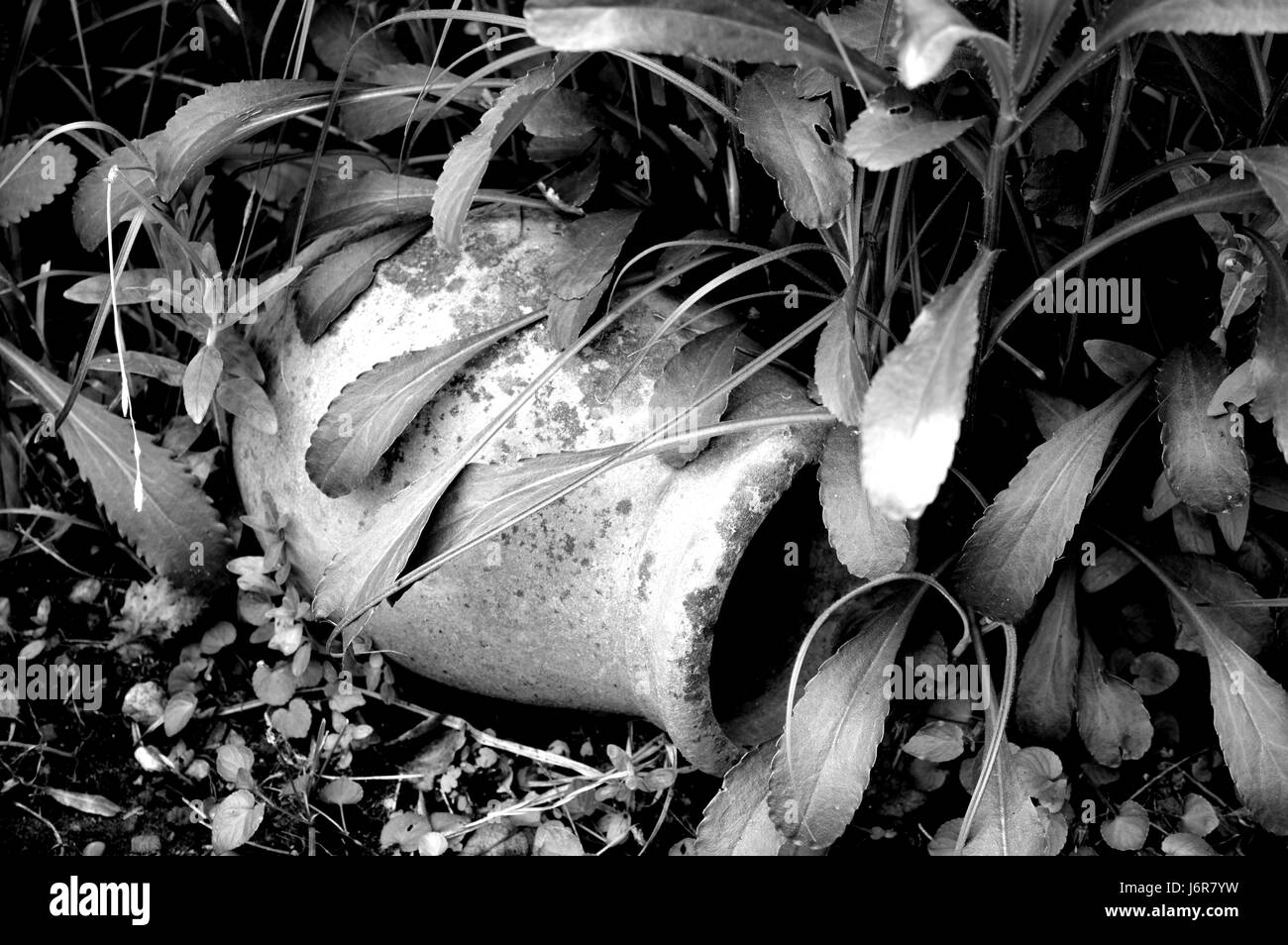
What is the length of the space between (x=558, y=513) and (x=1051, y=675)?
0.59m

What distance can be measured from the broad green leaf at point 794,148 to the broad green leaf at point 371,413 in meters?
0.39

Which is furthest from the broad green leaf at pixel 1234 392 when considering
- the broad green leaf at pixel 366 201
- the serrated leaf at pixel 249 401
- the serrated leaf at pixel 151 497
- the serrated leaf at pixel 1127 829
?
the serrated leaf at pixel 151 497

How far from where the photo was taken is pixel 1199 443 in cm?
116

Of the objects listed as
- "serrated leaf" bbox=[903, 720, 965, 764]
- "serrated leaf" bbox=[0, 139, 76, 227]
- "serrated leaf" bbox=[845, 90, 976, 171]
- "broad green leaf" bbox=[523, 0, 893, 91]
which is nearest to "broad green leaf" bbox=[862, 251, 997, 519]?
"serrated leaf" bbox=[845, 90, 976, 171]

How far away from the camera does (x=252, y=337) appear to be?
148cm

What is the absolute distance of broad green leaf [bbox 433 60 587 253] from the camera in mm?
1095

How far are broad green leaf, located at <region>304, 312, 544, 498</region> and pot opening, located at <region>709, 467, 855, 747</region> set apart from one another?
0.41 m

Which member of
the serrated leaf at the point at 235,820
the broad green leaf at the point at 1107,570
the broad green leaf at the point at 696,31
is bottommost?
the serrated leaf at the point at 235,820

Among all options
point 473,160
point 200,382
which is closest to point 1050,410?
point 473,160

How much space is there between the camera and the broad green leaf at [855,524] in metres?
1.14

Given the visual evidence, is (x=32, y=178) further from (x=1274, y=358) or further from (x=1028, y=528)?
(x=1274, y=358)

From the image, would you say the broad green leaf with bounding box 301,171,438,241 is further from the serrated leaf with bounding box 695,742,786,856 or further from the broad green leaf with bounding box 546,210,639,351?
the serrated leaf with bounding box 695,742,786,856

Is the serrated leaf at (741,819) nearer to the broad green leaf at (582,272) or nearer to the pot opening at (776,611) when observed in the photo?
the pot opening at (776,611)

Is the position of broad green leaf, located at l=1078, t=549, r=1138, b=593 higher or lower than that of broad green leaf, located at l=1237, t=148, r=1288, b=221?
lower
